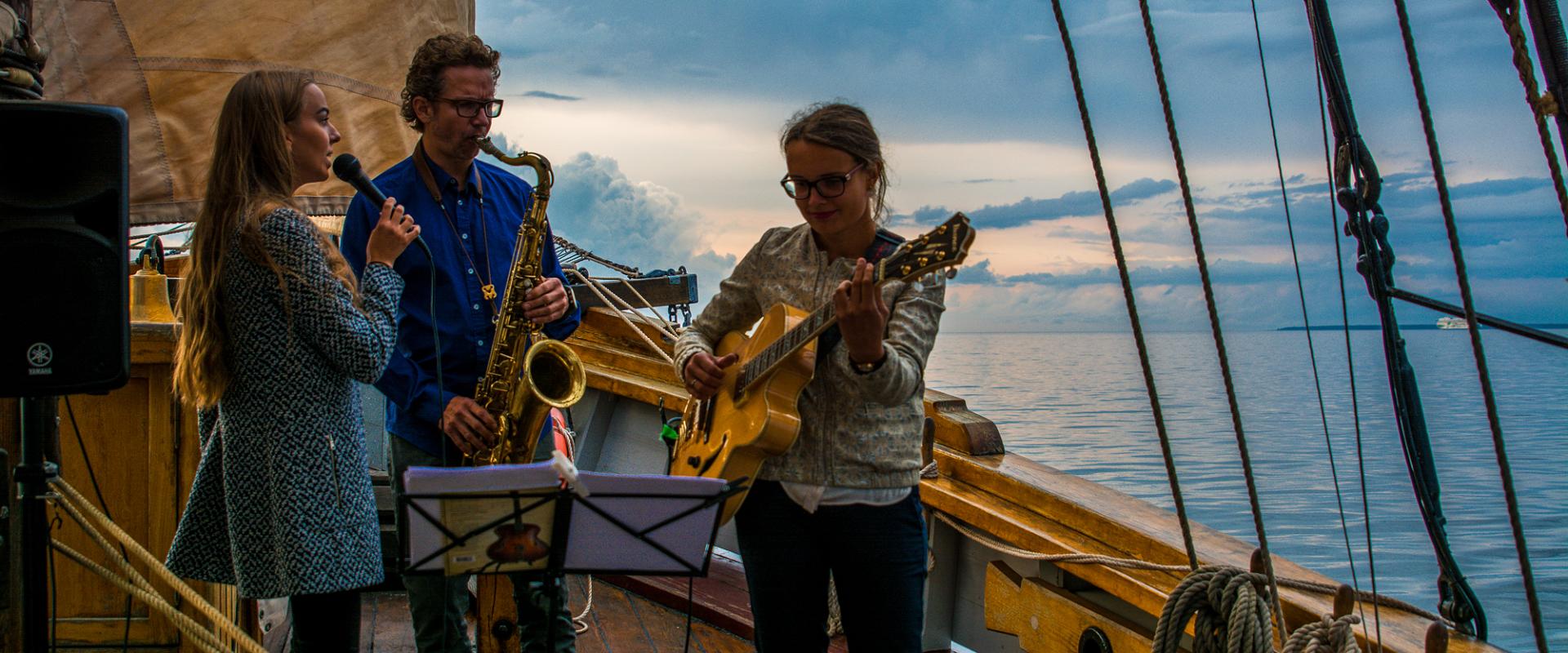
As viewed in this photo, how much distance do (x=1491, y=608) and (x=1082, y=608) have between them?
0.90m

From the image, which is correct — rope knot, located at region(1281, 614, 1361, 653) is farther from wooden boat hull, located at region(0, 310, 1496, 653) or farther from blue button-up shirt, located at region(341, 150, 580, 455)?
→ blue button-up shirt, located at region(341, 150, 580, 455)

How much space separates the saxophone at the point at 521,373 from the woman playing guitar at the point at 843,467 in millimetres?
683

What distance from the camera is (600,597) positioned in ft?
13.2

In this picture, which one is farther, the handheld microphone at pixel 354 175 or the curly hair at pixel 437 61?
the curly hair at pixel 437 61

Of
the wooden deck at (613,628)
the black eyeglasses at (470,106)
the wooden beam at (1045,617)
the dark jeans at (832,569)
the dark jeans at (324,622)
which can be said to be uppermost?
the black eyeglasses at (470,106)

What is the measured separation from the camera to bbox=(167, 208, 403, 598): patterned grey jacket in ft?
6.55

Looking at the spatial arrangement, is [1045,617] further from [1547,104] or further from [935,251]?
[1547,104]

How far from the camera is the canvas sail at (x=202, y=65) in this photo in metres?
3.41

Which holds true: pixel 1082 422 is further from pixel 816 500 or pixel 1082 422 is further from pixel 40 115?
pixel 40 115

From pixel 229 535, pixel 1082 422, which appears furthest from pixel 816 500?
pixel 1082 422

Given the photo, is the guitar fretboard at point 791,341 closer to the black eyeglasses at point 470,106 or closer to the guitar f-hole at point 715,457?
the guitar f-hole at point 715,457

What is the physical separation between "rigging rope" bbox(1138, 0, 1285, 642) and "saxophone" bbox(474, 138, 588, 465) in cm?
137

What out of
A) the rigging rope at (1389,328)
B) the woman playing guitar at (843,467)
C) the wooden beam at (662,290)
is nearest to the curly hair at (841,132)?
the woman playing guitar at (843,467)

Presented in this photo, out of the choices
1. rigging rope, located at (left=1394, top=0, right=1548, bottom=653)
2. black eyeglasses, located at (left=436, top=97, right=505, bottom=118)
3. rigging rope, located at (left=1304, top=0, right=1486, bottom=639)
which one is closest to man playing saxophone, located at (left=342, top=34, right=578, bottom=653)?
black eyeglasses, located at (left=436, top=97, right=505, bottom=118)
